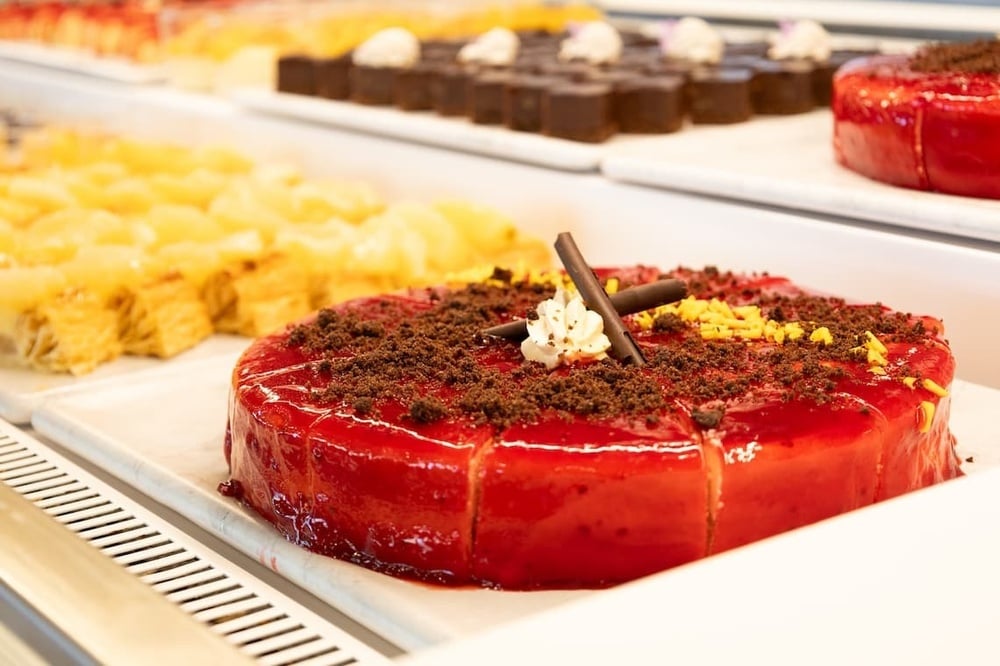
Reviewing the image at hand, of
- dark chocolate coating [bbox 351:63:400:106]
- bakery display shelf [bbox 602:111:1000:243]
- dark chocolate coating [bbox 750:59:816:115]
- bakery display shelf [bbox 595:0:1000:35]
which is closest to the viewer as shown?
bakery display shelf [bbox 602:111:1000:243]

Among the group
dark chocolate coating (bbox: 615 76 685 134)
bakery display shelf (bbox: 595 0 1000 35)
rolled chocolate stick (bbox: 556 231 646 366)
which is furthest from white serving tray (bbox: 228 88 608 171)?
bakery display shelf (bbox: 595 0 1000 35)

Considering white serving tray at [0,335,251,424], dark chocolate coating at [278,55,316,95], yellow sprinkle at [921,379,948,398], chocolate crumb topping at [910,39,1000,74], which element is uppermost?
chocolate crumb topping at [910,39,1000,74]

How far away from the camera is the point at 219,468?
81.2 inches

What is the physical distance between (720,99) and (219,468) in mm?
2033

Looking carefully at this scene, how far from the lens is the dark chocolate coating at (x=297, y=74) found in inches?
166

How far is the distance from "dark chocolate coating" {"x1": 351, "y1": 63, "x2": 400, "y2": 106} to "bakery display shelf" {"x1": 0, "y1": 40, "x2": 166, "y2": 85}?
1.24 metres

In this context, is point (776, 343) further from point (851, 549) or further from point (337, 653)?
point (337, 653)

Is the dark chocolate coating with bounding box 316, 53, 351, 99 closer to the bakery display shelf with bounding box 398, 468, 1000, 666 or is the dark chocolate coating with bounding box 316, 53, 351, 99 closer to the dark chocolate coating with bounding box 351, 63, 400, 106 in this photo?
the dark chocolate coating with bounding box 351, 63, 400, 106

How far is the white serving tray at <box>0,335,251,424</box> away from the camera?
238 cm

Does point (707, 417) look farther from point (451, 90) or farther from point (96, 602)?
point (451, 90)

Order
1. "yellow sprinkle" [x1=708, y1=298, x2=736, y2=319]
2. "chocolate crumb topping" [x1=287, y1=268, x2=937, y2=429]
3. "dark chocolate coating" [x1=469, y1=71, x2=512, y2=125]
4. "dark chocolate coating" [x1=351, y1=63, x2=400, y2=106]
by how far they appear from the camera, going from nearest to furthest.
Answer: "chocolate crumb topping" [x1=287, y1=268, x2=937, y2=429] < "yellow sprinkle" [x1=708, y1=298, x2=736, y2=319] < "dark chocolate coating" [x1=469, y1=71, x2=512, y2=125] < "dark chocolate coating" [x1=351, y1=63, x2=400, y2=106]

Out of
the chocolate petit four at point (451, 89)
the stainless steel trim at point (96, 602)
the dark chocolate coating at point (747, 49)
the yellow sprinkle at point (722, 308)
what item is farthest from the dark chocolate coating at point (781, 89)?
the stainless steel trim at point (96, 602)

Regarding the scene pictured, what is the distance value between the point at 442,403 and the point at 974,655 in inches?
29.0

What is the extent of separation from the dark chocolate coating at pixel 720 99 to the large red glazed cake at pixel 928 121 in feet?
2.37
